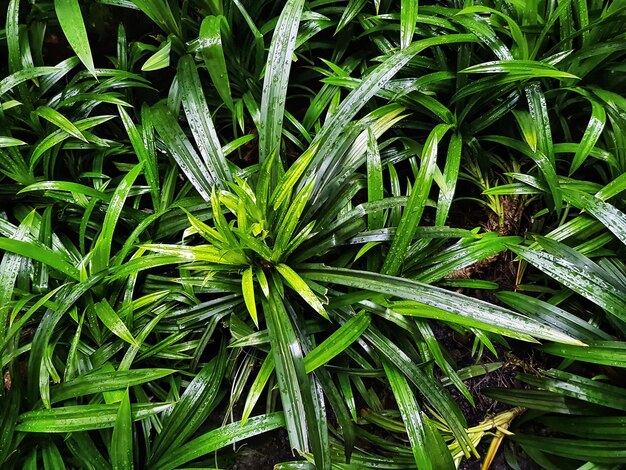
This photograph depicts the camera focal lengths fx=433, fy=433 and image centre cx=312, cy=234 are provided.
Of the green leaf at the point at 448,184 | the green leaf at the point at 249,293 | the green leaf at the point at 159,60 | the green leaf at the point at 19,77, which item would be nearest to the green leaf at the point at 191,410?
the green leaf at the point at 249,293

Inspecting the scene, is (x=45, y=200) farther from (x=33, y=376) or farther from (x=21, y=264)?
(x=33, y=376)

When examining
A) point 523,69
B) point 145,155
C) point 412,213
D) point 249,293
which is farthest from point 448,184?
point 145,155

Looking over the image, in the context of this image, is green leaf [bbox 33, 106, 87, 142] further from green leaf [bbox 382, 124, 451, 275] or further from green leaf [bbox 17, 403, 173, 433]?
green leaf [bbox 382, 124, 451, 275]

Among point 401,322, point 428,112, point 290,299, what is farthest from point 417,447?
point 428,112

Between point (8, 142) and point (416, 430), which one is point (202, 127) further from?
point (416, 430)

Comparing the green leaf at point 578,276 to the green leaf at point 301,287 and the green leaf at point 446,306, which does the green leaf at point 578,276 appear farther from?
the green leaf at point 301,287
